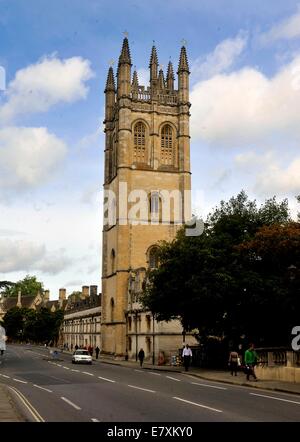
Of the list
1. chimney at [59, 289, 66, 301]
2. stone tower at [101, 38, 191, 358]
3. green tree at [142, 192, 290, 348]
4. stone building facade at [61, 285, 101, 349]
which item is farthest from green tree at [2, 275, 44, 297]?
green tree at [142, 192, 290, 348]

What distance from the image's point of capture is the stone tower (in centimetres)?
6141

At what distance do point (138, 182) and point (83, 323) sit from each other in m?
31.2

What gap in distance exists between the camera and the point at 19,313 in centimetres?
12600

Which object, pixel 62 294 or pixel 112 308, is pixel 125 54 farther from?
pixel 62 294

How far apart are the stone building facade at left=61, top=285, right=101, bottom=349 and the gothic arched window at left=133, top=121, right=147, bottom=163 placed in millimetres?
22834

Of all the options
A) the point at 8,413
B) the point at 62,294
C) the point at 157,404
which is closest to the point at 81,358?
the point at 157,404

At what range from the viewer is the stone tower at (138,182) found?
6141 cm

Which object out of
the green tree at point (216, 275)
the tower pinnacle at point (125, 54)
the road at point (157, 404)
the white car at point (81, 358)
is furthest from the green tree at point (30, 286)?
the road at point (157, 404)

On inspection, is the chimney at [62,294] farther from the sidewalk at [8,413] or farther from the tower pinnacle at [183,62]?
the sidewalk at [8,413]

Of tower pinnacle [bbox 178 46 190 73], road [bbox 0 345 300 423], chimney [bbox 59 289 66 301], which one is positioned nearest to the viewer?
road [bbox 0 345 300 423]

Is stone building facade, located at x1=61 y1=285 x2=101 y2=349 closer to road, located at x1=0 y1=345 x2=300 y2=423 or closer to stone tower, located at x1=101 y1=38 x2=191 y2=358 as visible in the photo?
stone tower, located at x1=101 y1=38 x2=191 y2=358
